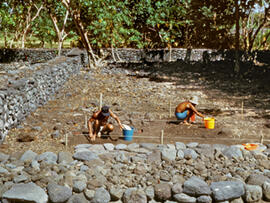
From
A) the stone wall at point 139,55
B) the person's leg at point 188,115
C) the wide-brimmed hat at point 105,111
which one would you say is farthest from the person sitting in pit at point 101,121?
the stone wall at point 139,55

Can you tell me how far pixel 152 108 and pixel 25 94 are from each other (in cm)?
382

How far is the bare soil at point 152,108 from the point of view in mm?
7070

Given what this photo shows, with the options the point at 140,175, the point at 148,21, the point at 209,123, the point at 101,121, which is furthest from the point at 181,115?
the point at 148,21

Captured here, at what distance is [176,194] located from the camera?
4793 mm

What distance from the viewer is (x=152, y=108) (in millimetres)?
10312

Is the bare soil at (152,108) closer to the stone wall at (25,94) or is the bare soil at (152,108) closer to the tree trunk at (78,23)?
the stone wall at (25,94)

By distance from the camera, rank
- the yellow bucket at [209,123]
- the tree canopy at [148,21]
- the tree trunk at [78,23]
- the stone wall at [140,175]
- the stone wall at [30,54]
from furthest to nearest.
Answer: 1. the stone wall at [30,54]
2. the tree canopy at [148,21]
3. the tree trunk at [78,23]
4. the yellow bucket at [209,123]
5. the stone wall at [140,175]

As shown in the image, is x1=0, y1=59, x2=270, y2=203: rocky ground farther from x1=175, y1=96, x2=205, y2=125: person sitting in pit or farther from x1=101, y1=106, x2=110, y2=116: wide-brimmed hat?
x1=101, y1=106, x2=110, y2=116: wide-brimmed hat

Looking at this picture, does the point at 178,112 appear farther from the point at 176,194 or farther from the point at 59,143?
the point at 176,194

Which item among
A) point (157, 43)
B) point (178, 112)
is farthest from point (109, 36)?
point (178, 112)

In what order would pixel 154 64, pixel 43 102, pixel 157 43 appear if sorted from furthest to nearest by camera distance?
pixel 157 43 < pixel 154 64 < pixel 43 102

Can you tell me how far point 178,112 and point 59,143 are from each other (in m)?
3.04

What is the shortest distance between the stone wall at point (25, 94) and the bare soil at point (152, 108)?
0.80 feet

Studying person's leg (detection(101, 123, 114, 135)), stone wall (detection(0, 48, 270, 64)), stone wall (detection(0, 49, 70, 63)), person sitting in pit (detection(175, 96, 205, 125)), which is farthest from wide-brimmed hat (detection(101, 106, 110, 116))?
stone wall (detection(0, 49, 70, 63))
